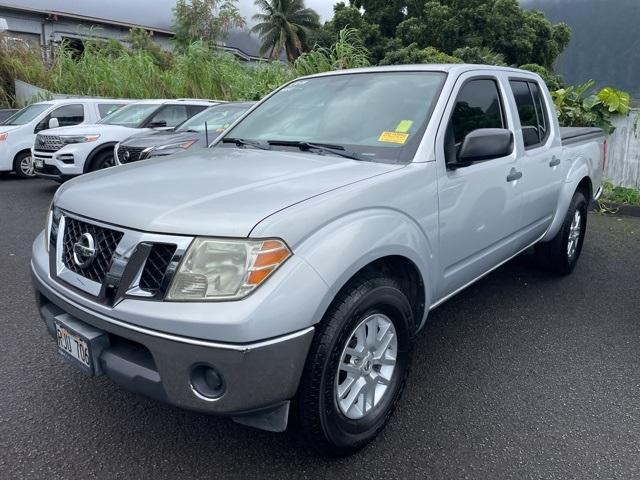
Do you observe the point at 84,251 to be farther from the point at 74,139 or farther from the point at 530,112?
the point at 74,139

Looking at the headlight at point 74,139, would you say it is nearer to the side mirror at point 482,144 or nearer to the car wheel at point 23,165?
the car wheel at point 23,165

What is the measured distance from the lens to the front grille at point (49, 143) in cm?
877

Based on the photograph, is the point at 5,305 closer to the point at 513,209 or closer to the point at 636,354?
the point at 513,209

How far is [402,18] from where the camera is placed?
2764 cm

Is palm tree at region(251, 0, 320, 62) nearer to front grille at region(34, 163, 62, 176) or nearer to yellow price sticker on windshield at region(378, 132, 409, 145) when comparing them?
front grille at region(34, 163, 62, 176)

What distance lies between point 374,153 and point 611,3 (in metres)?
34.7

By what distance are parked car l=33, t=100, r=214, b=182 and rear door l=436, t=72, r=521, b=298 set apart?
6.78m

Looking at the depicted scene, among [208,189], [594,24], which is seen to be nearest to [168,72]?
[208,189]

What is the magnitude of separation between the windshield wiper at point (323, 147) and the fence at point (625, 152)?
22.6 feet

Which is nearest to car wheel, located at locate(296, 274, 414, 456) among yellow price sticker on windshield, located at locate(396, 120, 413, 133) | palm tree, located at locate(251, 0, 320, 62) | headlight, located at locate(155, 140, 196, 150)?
yellow price sticker on windshield, located at locate(396, 120, 413, 133)

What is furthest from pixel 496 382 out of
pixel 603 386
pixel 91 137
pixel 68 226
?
pixel 91 137

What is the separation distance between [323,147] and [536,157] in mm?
1747

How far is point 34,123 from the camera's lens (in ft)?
34.4

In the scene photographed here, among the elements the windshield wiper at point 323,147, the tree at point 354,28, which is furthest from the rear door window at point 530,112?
the tree at point 354,28
